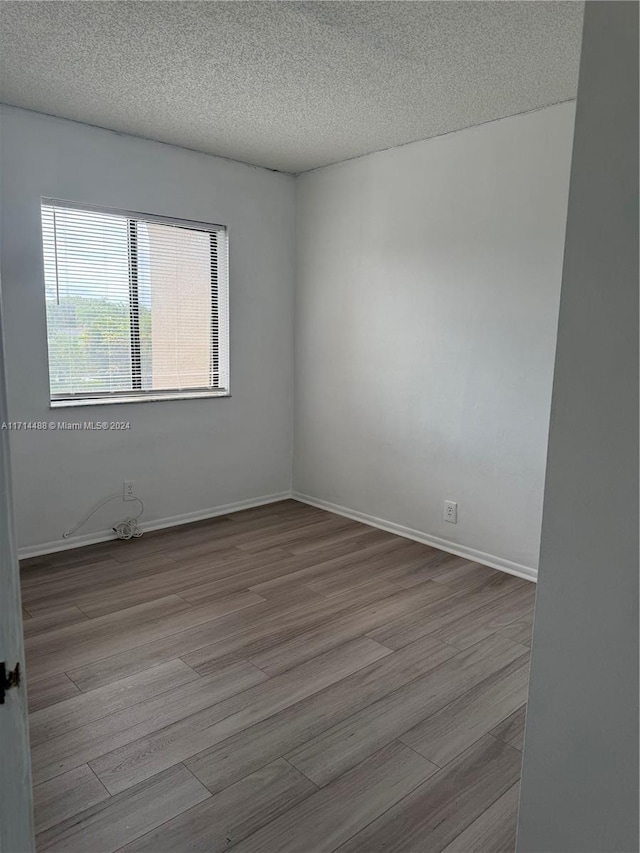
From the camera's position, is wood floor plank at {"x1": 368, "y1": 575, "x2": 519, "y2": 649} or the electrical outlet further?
the electrical outlet

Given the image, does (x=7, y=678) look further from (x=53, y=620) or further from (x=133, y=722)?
(x=53, y=620)

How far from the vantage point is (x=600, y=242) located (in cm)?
98

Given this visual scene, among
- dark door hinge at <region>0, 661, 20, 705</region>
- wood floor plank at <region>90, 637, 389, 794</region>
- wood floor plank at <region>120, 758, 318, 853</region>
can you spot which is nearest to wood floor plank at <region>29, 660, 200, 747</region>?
wood floor plank at <region>90, 637, 389, 794</region>

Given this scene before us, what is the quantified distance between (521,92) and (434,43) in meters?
0.73

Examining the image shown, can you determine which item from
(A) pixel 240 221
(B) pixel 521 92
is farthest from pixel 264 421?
(B) pixel 521 92

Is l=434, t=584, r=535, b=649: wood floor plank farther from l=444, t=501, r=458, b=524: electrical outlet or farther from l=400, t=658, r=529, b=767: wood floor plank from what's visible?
l=444, t=501, r=458, b=524: electrical outlet

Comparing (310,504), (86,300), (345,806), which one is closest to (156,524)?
(310,504)

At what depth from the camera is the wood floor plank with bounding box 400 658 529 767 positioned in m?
2.00

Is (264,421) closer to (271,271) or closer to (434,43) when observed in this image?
(271,271)

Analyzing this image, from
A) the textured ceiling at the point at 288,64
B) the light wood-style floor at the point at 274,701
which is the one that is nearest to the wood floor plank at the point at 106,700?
the light wood-style floor at the point at 274,701

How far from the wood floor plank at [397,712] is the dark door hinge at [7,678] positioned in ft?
4.10

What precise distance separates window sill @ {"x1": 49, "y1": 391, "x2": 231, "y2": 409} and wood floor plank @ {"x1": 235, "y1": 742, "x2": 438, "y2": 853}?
Result: 2.70 meters

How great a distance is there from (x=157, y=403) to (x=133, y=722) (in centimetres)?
232

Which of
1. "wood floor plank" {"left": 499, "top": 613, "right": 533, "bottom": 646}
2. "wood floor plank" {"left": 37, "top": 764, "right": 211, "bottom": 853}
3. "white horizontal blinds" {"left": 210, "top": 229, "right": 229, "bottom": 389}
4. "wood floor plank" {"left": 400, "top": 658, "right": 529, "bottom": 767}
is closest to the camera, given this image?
"wood floor plank" {"left": 37, "top": 764, "right": 211, "bottom": 853}
